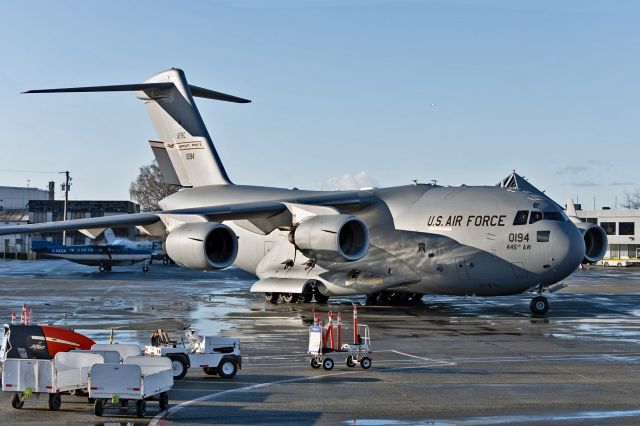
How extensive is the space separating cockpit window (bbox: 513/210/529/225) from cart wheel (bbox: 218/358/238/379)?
567 inches

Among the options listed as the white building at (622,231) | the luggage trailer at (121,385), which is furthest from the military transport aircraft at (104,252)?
the white building at (622,231)

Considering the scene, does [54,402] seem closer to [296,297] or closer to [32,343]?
[32,343]

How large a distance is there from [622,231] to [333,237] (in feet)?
243

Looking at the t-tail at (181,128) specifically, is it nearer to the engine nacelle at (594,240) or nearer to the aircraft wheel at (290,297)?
the aircraft wheel at (290,297)

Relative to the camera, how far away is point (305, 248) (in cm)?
2669

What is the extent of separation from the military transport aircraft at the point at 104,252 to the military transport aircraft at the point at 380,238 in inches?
1065

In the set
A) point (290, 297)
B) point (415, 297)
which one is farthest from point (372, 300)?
point (290, 297)

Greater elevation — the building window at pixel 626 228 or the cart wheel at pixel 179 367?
the building window at pixel 626 228

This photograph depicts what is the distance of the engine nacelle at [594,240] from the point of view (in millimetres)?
30641

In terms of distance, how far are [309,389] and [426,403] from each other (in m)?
2.04

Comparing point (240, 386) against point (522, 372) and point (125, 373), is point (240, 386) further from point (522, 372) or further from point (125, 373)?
point (522, 372)

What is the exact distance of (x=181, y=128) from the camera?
114 ft

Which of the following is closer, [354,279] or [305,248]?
[305,248]

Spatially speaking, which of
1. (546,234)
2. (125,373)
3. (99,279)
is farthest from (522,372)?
→ (99,279)
